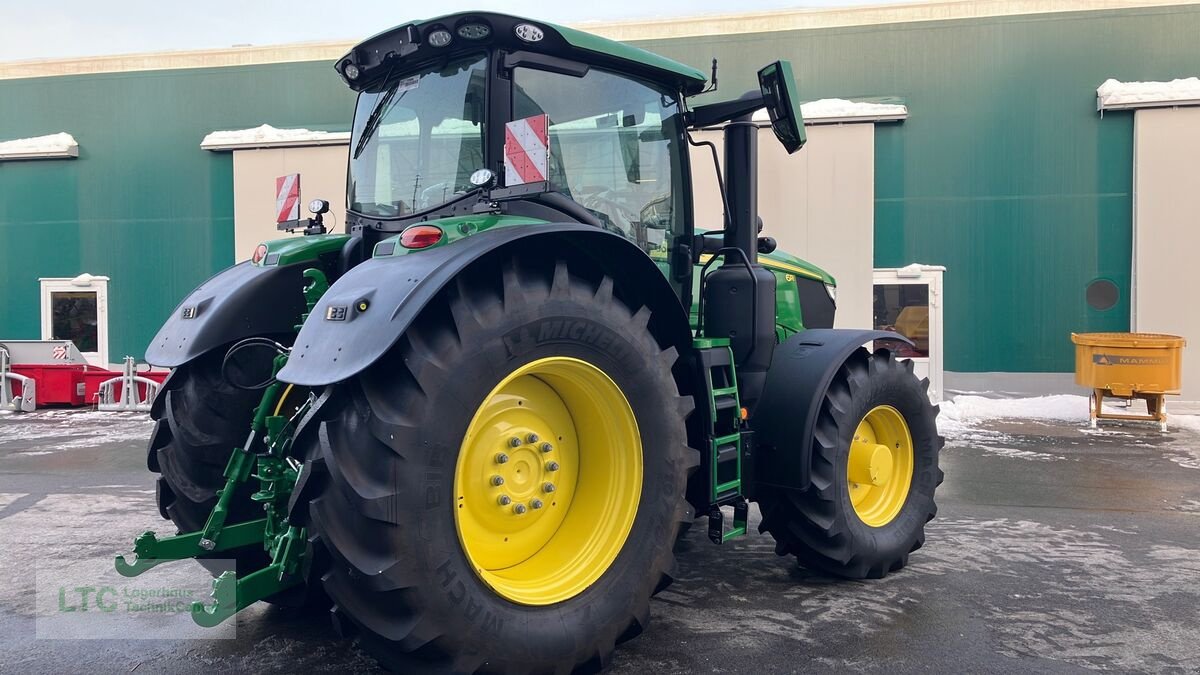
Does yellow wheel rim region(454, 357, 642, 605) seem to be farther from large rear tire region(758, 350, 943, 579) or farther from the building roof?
the building roof

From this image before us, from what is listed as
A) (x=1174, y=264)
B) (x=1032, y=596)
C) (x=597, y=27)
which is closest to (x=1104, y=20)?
(x=1174, y=264)

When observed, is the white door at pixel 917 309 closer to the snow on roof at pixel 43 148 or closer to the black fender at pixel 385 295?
the black fender at pixel 385 295

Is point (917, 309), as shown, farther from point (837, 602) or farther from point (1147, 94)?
point (837, 602)

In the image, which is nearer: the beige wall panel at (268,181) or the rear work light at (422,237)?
the rear work light at (422,237)

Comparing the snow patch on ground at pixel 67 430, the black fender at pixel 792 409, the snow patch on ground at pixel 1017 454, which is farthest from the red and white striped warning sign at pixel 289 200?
the snow patch on ground at pixel 1017 454

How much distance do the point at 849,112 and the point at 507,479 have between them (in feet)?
35.8

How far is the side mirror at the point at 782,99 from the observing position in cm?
438

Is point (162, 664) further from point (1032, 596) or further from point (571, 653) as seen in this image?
point (1032, 596)

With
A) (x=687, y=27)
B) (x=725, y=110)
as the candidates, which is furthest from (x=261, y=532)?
(x=687, y=27)

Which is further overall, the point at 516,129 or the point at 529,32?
the point at 529,32

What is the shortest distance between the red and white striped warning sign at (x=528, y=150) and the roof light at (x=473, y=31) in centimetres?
58

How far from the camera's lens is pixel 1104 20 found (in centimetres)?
1271

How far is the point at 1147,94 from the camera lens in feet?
39.9

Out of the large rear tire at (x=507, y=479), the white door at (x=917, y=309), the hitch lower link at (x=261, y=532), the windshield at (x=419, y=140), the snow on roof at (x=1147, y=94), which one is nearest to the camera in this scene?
the large rear tire at (x=507, y=479)
